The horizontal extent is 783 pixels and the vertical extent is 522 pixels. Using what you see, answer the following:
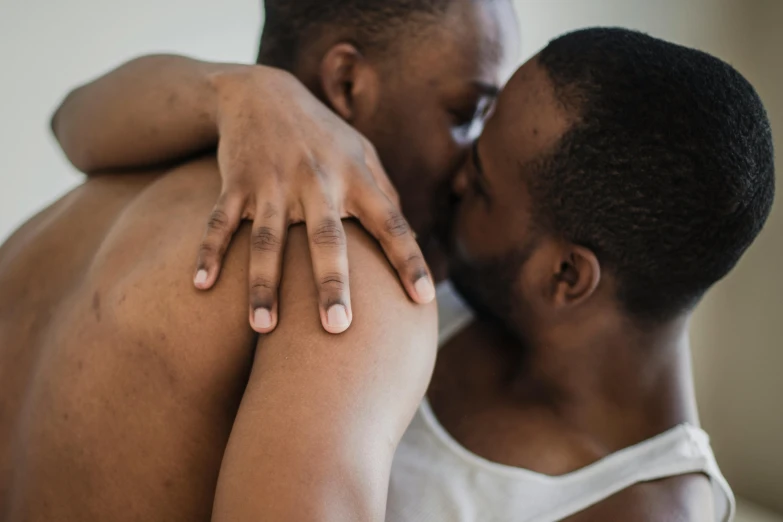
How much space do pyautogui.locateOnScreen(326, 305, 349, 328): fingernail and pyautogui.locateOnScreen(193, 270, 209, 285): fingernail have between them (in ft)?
0.43

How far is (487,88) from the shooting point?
1154mm

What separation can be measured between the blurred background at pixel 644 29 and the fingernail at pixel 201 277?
3.91 feet

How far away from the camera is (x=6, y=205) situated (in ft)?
5.44

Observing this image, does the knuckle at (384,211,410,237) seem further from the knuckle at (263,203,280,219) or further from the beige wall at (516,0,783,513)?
the beige wall at (516,0,783,513)

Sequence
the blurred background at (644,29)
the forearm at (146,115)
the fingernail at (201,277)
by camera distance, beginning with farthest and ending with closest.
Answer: the blurred background at (644,29)
the forearm at (146,115)
the fingernail at (201,277)

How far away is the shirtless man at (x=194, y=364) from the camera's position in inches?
22.9

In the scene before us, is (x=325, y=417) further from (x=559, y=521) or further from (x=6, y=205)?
(x=6, y=205)

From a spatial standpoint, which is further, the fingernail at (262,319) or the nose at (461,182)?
the nose at (461,182)

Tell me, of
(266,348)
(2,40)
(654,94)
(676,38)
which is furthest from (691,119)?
(2,40)

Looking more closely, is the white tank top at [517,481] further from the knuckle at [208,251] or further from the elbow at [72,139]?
the elbow at [72,139]

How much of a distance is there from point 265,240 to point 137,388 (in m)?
0.19

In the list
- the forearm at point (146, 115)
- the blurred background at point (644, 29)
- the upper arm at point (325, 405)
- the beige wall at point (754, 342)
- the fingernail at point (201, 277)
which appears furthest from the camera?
the beige wall at point (754, 342)

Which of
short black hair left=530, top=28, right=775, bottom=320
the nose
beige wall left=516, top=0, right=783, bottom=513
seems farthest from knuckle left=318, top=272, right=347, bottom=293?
beige wall left=516, top=0, right=783, bottom=513

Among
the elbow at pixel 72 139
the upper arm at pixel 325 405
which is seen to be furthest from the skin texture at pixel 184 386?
the elbow at pixel 72 139
